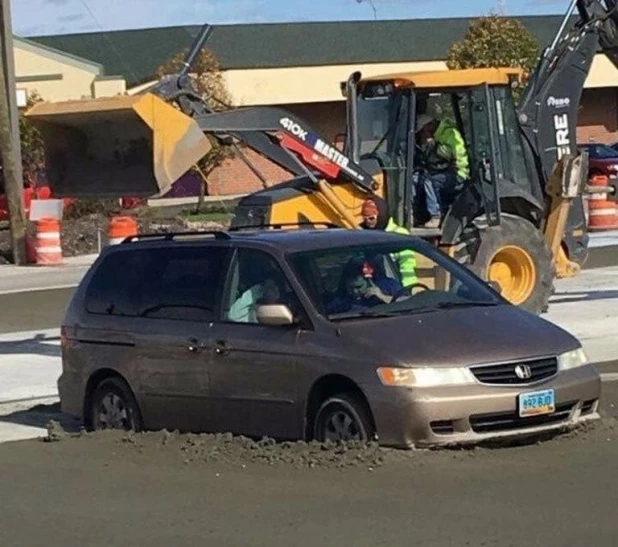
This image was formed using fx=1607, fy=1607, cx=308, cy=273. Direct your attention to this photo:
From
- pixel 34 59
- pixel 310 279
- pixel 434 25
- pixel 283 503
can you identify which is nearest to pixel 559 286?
pixel 310 279

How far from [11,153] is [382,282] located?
1954 cm

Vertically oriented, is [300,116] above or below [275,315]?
above

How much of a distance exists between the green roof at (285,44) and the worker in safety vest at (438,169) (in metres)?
37.8

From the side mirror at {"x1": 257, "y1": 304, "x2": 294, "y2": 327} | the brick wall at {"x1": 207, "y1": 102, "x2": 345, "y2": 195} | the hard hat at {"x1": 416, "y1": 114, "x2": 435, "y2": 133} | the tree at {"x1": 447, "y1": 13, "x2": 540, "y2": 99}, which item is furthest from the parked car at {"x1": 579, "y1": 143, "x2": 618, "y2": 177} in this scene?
the side mirror at {"x1": 257, "y1": 304, "x2": 294, "y2": 327}

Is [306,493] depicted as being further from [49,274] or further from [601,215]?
[601,215]

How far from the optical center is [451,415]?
10047mm

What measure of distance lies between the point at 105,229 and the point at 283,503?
77.5 ft

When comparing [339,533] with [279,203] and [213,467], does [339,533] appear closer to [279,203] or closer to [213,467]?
[213,467]

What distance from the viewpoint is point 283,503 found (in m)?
9.28

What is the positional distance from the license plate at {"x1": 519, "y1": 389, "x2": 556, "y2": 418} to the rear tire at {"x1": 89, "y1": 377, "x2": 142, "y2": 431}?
10.4ft

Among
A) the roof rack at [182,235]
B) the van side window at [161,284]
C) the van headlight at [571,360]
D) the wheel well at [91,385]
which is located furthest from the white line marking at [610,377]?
the wheel well at [91,385]

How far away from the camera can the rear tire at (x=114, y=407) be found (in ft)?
39.7

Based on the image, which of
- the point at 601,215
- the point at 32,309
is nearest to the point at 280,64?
the point at 601,215

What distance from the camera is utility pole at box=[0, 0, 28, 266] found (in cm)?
2967
